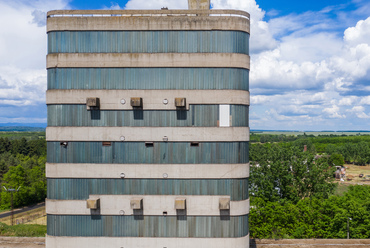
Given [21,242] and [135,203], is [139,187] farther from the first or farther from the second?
[21,242]

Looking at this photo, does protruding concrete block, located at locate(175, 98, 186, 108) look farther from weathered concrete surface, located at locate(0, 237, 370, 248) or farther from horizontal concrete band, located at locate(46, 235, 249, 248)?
weathered concrete surface, located at locate(0, 237, 370, 248)

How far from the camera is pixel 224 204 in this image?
63.2 feet

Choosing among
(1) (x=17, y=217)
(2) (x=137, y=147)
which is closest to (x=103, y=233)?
(2) (x=137, y=147)

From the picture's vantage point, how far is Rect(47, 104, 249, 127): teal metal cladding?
64.1ft

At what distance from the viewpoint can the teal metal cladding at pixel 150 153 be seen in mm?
19562

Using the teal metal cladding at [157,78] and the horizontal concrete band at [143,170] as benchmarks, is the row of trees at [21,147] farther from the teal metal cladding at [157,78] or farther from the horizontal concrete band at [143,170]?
the teal metal cladding at [157,78]

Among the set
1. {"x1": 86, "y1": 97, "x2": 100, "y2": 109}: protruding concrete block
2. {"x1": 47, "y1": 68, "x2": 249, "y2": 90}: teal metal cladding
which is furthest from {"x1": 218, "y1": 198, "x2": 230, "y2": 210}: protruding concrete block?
{"x1": 86, "y1": 97, "x2": 100, "y2": 109}: protruding concrete block

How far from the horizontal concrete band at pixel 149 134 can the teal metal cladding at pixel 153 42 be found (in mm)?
5767

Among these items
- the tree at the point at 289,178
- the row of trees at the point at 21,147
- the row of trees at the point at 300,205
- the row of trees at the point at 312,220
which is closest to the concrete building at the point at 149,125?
the row of trees at the point at 312,220

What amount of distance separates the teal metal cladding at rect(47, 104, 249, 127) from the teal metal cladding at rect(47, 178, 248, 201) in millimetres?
4138

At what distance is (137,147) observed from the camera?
19625 mm

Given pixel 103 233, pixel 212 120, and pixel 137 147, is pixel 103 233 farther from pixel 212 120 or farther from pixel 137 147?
pixel 212 120

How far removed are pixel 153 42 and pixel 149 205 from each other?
1206 cm

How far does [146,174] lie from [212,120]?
6.28 metres
